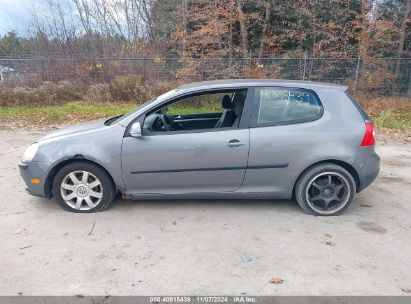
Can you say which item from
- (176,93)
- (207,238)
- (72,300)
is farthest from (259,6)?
(72,300)

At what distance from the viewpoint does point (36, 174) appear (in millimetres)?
3779

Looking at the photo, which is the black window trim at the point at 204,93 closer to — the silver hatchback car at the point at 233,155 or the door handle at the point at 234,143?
the silver hatchback car at the point at 233,155

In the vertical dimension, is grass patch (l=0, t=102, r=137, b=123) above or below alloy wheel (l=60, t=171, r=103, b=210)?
below

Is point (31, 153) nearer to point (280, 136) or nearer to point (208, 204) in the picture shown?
point (208, 204)

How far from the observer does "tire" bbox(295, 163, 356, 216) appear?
12.5ft

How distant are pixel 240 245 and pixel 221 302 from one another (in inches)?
31.7

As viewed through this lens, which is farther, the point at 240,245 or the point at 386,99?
the point at 386,99

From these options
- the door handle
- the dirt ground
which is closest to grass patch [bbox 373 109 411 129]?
the dirt ground

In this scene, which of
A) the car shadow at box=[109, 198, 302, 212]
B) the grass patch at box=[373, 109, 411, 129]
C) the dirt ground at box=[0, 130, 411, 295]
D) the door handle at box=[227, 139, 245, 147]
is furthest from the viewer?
the grass patch at box=[373, 109, 411, 129]

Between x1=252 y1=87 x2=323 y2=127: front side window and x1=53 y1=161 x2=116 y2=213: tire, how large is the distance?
1.88 metres

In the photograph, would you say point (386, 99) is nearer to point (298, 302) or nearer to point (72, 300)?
point (298, 302)

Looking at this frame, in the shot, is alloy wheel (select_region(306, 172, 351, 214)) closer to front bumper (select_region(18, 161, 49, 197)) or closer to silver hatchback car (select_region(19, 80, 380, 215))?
silver hatchback car (select_region(19, 80, 380, 215))

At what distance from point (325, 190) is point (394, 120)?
773 cm

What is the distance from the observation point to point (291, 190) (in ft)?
12.8
